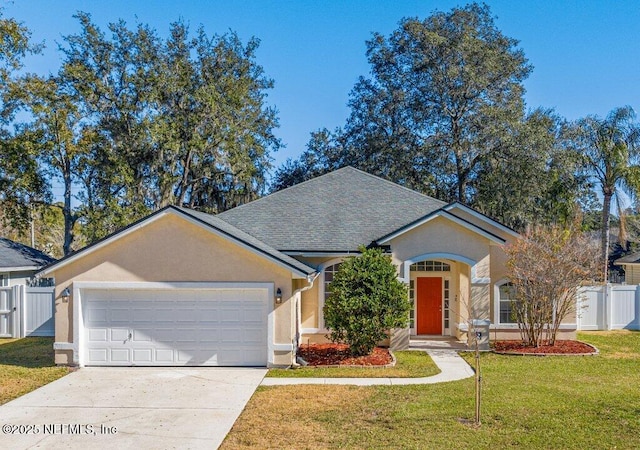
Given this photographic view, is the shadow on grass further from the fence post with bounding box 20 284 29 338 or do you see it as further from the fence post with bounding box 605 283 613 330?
the fence post with bounding box 605 283 613 330

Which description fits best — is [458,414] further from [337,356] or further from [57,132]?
[57,132]

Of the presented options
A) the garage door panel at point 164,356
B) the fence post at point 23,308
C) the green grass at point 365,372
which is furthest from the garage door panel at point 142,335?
the fence post at point 23,308

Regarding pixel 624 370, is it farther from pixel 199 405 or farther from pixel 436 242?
pixel 199 405

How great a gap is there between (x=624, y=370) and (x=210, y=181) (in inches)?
989

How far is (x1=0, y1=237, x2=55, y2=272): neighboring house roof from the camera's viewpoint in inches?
802

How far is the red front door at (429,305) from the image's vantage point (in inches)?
650

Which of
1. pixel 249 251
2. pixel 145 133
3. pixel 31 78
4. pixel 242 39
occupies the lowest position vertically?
pixel 249 251

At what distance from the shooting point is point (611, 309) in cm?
1848

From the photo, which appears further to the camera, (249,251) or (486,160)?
(486,160)

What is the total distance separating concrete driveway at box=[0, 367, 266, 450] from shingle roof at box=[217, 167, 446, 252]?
5277 millimetres

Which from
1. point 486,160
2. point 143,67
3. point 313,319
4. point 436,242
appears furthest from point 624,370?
point 143,67

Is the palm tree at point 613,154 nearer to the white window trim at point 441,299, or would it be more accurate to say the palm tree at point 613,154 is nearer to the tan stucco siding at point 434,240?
the white window trim at point 441,299

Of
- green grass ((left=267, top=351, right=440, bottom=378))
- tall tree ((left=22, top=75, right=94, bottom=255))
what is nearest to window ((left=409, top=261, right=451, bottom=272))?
green grass ((left=267, top=351, right=440, bottom=378))

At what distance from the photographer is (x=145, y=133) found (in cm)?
2669
